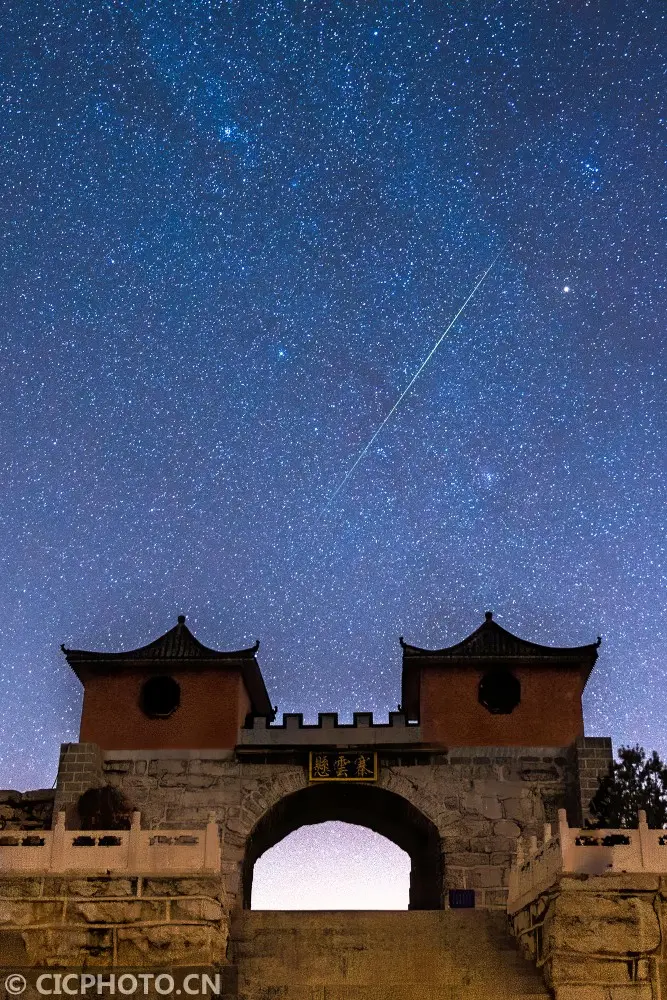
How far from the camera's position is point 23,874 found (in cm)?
1485

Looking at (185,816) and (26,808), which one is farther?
(26,808)

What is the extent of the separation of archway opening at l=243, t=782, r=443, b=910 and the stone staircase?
578cm

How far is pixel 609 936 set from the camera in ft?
45.1

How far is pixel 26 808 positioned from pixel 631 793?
13.3m

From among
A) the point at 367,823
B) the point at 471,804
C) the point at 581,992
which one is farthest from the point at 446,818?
the point at 581,992

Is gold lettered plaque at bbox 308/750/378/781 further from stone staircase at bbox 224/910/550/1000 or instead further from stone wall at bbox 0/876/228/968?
stone wall at bbox 0/876/228/968

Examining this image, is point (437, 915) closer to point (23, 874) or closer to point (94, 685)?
point (23, 874)

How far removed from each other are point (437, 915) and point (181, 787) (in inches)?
315

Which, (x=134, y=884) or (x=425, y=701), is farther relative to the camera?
(x=425, y=701)

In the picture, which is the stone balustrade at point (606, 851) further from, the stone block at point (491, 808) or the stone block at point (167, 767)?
the stone block at point (167, 767)

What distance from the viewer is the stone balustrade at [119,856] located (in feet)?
48.4

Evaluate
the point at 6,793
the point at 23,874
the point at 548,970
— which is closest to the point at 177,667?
the point at 6,793

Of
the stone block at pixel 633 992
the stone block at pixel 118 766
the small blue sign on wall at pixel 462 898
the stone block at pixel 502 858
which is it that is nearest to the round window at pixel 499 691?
the stone block at pixel 502 858

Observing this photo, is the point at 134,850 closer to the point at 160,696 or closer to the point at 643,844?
the point at 643,844
